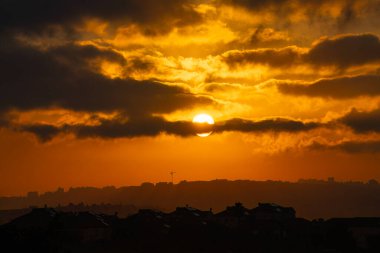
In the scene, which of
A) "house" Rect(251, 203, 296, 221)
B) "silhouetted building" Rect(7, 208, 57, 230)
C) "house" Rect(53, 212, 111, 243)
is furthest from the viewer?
"house" Rect(251, 203, 296, 221)

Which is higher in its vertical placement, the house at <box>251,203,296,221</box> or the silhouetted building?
the house at <box>251,203,296,221</box>

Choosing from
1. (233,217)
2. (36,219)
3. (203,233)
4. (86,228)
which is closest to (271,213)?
(233,217)

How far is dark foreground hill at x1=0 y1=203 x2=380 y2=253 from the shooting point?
10101cm

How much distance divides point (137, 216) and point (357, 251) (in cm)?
4050

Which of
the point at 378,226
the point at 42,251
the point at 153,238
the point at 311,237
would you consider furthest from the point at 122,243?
the point at 378,226

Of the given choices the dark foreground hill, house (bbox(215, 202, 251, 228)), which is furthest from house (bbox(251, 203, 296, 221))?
the dark foreground hill

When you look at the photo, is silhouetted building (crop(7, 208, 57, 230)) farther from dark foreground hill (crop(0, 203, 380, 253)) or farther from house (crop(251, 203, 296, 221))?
house (crop(251, 203, 296, 221))

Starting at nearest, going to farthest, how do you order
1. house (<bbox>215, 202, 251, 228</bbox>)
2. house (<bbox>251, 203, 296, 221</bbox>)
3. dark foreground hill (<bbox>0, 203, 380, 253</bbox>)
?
dark foreground hill (<bbox>0, 203, 380, 253</bbox>) → house (<bbox>215, 202, 251, 228</bbox>) → house (<bbox>251, 203, 296, 221</bbox>)

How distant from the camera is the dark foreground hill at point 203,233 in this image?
101013 millimetres

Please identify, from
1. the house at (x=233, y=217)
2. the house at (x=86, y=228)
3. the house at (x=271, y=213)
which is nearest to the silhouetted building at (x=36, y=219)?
the house at (x=86, y=228)

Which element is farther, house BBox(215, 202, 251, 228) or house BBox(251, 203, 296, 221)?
house BBox(251, 203, 296, 221)

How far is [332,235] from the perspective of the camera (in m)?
109

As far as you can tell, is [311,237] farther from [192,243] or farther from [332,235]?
[192,243]

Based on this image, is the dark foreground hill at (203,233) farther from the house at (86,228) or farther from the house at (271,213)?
the house at (271,213)
